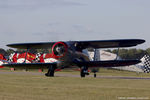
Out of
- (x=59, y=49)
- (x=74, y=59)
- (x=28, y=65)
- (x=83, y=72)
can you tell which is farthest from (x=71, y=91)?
(x=28, y=65)

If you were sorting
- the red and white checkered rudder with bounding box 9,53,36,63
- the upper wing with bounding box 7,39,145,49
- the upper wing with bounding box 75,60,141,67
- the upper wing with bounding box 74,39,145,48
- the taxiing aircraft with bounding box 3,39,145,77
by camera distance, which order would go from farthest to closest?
the red and white checkered rudder with bounding box 9,53,36,63 < the upper wing with bounding box 7,39,145,49 < the upper wing with bounding box 74,39,145,48 < the taxiing aircraft with bounding box 3,39,145,77 < the upper wing with bounding box 75,60,141,67

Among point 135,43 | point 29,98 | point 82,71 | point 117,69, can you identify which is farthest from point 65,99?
point 117,69

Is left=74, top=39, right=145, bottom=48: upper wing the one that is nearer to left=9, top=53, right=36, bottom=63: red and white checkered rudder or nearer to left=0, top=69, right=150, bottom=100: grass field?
left=0, top=69, right=150, bottom=100: grass field

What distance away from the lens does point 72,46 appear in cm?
2702

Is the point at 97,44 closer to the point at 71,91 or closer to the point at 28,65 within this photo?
the point at 28,65

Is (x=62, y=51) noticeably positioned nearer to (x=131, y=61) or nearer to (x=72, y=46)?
(x=72, y=46)

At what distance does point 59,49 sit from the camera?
26.2m

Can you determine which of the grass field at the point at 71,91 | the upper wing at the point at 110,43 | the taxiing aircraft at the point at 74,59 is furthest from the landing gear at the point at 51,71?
the grass field at the point at 71,91

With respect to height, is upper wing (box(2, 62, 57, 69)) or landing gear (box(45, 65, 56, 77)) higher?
upper wing (box(2, 62, 57, 69))

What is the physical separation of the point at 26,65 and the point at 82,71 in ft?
16.0

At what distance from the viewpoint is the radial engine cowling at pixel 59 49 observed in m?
26.3

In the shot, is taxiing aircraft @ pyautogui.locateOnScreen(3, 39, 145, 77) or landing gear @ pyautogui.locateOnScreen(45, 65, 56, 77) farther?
landing gear @ pyautogui.locateOnScreen(45, 65, 56, 77)

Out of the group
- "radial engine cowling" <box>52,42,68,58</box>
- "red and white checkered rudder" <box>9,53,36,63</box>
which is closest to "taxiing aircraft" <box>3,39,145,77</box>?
"radial engine cowling" <box>52,42,68,58</box>

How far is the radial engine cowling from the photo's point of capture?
2627cm
